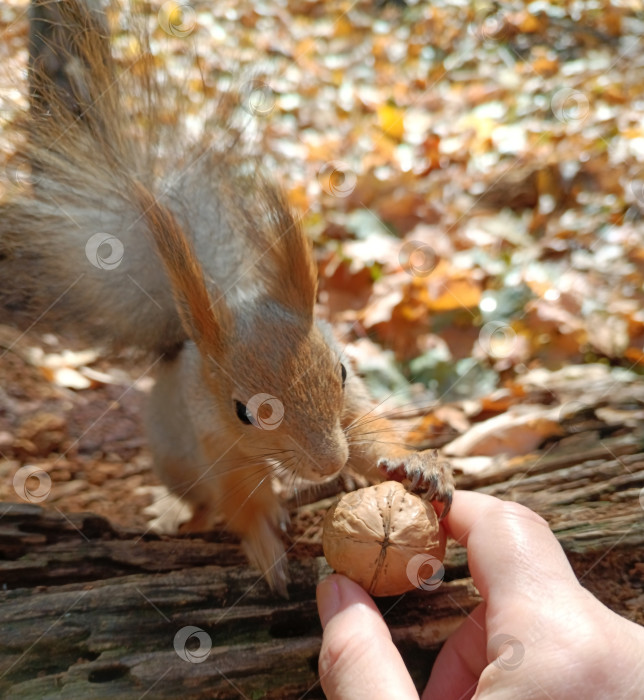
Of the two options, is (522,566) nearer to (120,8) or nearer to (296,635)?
(296,635)

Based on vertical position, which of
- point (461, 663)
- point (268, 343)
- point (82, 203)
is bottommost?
point (461, 663)

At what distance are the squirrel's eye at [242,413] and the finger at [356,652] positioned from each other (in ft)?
1.57

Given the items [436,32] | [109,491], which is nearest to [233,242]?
[109,491]

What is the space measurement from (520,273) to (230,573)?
5.96ft

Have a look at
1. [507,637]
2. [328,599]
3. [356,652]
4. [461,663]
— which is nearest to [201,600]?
[328,599]

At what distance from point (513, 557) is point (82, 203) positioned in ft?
5.18

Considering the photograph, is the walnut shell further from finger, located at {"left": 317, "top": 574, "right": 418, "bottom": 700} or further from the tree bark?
the tree bark

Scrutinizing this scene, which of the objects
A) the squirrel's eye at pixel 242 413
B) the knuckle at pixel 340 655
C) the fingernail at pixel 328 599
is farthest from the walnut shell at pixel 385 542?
the squirrel's eye at pixel 242 413

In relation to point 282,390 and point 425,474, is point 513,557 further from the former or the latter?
point 282,390

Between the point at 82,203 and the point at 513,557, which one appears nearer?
the point at 513,557

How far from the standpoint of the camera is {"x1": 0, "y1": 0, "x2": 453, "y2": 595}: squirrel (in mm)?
1622

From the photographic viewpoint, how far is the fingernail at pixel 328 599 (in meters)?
1.32

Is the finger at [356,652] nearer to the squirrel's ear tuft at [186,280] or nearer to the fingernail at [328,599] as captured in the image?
the fingernail at [328,599]

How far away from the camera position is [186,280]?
5.29ft
